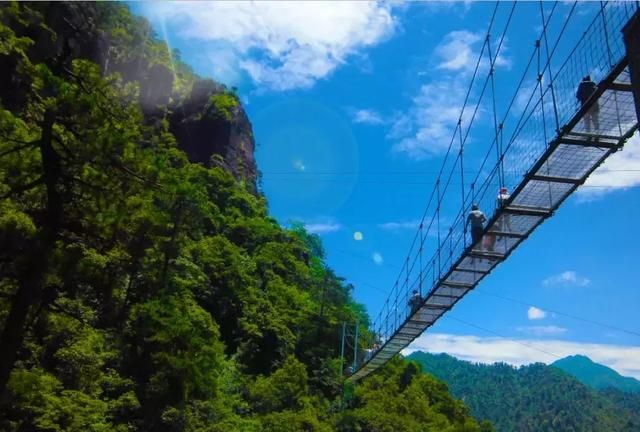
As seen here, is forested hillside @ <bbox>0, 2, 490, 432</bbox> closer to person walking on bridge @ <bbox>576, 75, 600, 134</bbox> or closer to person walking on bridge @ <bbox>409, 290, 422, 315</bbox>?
person walking on bridge @ <bbox>576, 75, 600, 134</bbox>

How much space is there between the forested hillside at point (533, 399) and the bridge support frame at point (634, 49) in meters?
94.2

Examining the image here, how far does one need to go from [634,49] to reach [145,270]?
1637cm

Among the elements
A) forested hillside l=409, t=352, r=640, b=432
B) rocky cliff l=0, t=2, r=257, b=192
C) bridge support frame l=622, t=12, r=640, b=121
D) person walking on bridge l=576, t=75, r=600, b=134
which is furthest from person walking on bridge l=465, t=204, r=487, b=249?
forested hillside l=409, t=352, r=640, b=432

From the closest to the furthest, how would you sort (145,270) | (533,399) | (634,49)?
(634,49), (145,270), (533,399)

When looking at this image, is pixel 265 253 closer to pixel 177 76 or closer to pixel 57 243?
pixel 177 76

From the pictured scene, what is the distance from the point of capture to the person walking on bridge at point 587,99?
5.04 m

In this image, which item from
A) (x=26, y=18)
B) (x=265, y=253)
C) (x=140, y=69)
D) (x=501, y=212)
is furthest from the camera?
(x=140, y=69)

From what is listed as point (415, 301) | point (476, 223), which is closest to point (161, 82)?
point (415, 301)

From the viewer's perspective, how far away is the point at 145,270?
17.4 m

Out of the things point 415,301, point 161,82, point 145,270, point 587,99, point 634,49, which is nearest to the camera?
point 634,49

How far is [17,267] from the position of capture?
6.01m

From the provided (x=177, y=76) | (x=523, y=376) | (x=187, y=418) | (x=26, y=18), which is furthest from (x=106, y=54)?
(x=523, y=376)

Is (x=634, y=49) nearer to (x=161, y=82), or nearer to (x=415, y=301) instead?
(x=415, y=301)

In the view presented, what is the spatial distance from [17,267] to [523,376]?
556 feet
